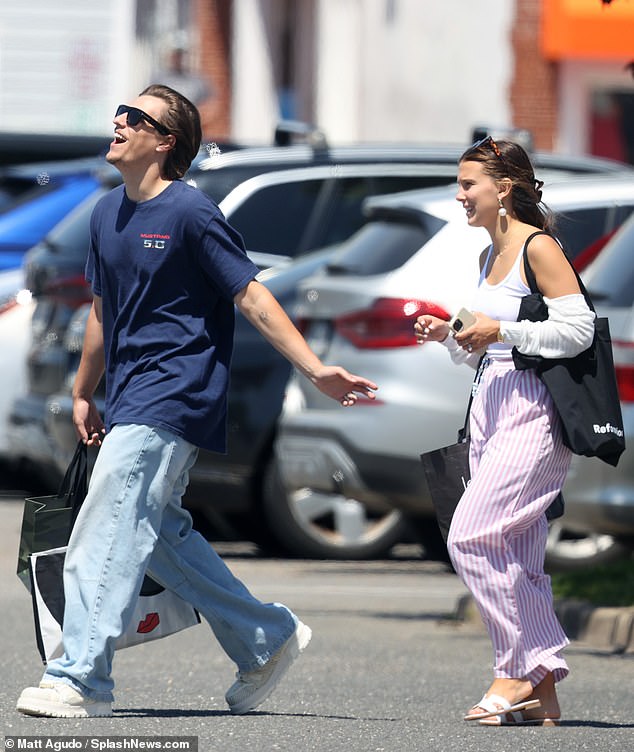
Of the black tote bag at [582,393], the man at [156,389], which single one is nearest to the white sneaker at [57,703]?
the man at [156,389]

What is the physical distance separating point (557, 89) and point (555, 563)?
1318 cm

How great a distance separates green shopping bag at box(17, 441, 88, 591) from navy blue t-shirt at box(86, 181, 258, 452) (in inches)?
13.4

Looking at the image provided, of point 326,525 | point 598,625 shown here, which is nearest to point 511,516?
point 598,625

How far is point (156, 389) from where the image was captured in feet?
18.6

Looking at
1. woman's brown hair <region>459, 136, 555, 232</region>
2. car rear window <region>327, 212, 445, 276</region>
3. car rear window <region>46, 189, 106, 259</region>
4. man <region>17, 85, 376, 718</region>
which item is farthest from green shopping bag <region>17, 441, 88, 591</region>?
car rear window <region>46, 189, 106, 259</region>

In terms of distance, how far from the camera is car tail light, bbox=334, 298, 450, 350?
31.3 ft

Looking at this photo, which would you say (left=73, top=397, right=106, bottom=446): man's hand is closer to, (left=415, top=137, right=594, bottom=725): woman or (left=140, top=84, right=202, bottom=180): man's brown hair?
(left=140, top=84, right=202, bottom=180): man's brown hair

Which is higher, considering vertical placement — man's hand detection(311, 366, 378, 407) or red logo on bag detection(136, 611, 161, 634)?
man's hand detection(311, 366, 378, 407)

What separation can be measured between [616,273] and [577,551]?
1920 millimetres

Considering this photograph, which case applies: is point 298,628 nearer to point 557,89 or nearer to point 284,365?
point 284,365

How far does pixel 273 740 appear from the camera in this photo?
5539 mm

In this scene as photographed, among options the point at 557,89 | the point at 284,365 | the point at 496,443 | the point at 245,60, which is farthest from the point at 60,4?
the point at 496,443

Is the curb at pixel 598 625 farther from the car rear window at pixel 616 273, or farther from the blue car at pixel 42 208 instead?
the blue car at pixel 42 208

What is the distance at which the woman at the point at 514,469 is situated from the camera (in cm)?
594
